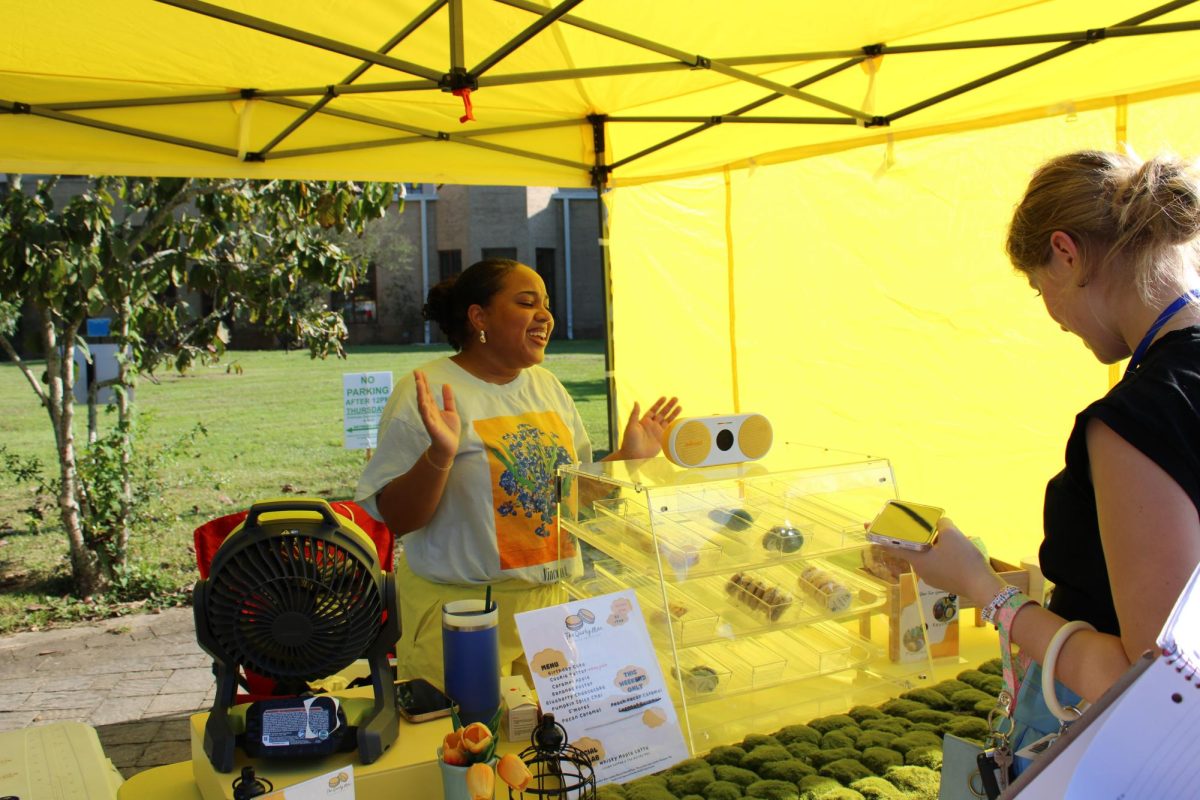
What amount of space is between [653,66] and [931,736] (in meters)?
1.99

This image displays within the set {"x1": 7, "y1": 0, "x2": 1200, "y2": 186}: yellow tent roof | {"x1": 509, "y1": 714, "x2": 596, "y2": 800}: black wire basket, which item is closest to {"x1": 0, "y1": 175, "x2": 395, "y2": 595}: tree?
{"x1": 7, "y1": 0, "x2": 1200, "y2": 186}: yellow tent roof

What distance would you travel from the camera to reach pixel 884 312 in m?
3.58

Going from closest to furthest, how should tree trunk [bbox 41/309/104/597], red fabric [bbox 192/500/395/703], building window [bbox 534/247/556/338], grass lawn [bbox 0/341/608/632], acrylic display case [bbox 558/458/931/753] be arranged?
acrylic display case [bbox 558/458/931/753] < red fabric [bbox 192/500/395/703] < tree trunk [bbox 41/309/104/597] < grass lawn [bbox 0/341/608/632] < building window [bbox 534/247/556/338]

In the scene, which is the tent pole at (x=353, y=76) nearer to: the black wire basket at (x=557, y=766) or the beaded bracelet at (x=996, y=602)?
the black wire basket at (x=557, y=766)

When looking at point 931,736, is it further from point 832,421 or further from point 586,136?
point 586,136

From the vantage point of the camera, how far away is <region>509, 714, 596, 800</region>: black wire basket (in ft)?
5.23

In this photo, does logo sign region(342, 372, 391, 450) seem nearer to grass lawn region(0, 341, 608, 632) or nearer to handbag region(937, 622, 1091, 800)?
grass lawn region(0, 341, 608, 632)

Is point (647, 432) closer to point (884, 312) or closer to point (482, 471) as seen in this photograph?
point (482, 471)

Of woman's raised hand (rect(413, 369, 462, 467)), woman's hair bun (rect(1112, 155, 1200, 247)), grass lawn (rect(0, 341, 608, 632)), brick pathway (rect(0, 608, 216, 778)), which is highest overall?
woman's hair bun (rect(1112, 155, 1200, 247))

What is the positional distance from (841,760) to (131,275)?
506 centimetres

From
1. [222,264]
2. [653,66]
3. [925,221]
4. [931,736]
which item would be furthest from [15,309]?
[931,736]

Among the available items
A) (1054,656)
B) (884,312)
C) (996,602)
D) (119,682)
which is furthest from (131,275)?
(1054,656)

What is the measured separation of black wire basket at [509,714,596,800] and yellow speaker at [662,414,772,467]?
2.37 feet

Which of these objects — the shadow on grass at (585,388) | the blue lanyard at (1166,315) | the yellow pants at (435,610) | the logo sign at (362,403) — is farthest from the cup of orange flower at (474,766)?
the shadow on grass at (585,388)
